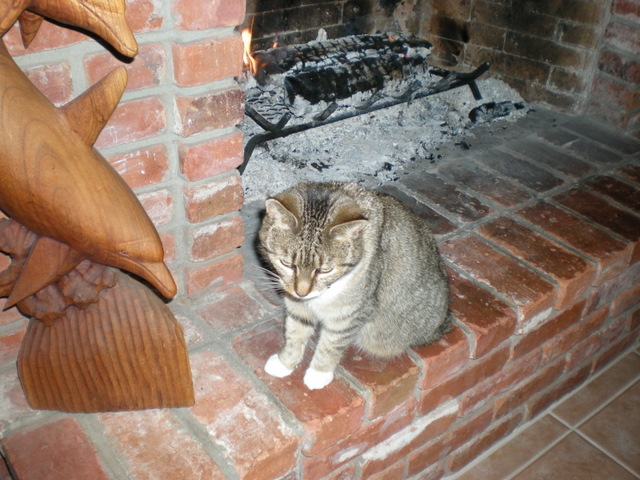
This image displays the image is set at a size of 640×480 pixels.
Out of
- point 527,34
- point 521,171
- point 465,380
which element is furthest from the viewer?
point 527,34

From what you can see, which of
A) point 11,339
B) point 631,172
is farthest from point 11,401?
point 631,172

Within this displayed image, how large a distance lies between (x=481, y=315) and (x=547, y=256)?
311mm

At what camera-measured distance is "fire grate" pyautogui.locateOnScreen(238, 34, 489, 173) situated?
2002 millimetres

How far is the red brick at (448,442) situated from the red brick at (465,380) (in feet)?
0.45

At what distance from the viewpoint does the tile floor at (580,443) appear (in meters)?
1.63

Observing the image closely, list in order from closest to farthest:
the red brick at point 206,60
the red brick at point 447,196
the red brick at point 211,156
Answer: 1. the red brick at point 206,60
2. the red brick at point 211,156
3. the red brick at point 447,196

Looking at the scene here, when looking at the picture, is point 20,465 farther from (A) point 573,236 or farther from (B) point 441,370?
(A) point 573,236

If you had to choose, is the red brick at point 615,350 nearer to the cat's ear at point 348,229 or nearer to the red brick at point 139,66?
the cat's ear at point 348,229

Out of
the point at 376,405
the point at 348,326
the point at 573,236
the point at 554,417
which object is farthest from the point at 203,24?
the point at 554,417

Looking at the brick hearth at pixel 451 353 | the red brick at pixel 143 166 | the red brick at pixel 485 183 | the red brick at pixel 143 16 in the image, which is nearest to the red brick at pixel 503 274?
the brick hearth at pixel 451 353

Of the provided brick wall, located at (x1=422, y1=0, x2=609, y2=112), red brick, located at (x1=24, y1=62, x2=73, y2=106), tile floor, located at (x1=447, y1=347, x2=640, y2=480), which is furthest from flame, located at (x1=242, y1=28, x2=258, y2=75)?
tile floor, located at (x1=447, y1=347, x2=640, y2=480)

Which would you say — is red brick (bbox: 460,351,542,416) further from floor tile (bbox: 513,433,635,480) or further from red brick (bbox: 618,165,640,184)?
red brick (bbox: 618,165,640,184)

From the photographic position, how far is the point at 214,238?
134 cm

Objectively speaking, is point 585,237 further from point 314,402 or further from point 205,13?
point 205,13
